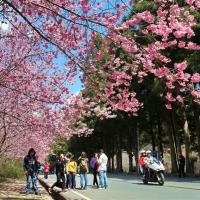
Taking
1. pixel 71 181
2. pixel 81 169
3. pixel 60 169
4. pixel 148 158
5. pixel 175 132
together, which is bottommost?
pixel 71 181

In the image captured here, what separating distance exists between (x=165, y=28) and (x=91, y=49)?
85.7 inches

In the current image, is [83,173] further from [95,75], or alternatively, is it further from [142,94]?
[142,94]

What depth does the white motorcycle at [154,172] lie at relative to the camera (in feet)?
75.4

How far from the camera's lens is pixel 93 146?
235ft

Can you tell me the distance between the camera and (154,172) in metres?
23.5

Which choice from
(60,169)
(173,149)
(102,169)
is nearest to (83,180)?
(102,169)

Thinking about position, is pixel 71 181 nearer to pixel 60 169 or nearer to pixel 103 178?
pixel 103 178

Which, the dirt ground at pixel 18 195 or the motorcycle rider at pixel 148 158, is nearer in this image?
the dirt ground at pixel 18 195

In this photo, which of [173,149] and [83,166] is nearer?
[83,166]

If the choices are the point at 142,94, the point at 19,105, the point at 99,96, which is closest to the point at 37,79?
the point at 19,105

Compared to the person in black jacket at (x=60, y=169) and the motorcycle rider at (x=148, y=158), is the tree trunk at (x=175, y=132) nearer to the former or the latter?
the motorcycle rider at (x=148, y=158)

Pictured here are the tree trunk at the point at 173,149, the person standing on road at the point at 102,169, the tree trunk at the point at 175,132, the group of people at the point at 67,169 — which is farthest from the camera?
the tree trunk at the point at 173,149

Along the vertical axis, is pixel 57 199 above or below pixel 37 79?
below

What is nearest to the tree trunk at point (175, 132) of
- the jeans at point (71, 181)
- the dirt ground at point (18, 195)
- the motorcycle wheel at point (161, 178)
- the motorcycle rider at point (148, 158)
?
the motorcycle rider at point (148, 158)
